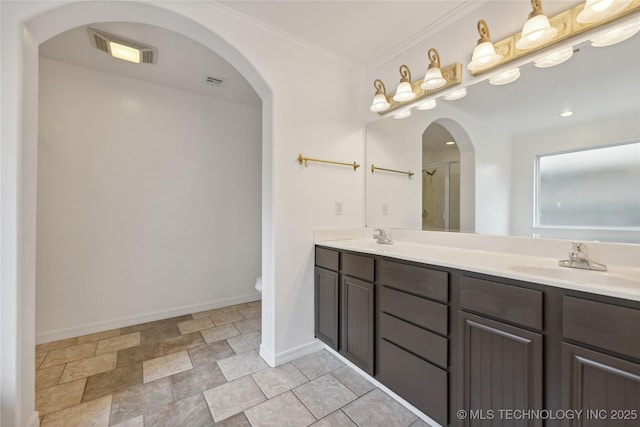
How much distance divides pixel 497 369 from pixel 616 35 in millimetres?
1621

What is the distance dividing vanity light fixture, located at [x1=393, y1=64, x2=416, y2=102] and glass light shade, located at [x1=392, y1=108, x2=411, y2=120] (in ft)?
0.48

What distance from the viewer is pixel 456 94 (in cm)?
180

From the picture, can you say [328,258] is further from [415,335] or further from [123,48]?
[123,48]

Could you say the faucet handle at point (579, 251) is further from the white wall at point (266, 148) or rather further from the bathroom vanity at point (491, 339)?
the white wall at point (266, 148)

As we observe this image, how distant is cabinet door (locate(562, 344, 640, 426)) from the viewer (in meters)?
0.80

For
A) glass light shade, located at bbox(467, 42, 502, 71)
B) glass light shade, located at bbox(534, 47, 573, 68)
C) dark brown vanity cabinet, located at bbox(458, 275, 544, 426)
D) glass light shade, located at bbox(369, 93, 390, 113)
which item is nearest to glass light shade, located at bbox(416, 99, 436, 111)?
glass light shade, located at bbox(369, 93, 390, 113)

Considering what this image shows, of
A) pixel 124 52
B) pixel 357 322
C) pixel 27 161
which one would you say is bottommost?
pixel 357 322

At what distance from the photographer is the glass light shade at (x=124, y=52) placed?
6.90 feet

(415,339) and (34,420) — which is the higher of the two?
(415,339)

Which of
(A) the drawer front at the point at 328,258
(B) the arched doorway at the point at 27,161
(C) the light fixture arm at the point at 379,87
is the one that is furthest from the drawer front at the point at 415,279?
(B) the arched doorway at the point at 27,161

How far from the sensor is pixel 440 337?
4.24 ft

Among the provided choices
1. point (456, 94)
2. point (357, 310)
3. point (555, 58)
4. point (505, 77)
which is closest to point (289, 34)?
point (456, 94)

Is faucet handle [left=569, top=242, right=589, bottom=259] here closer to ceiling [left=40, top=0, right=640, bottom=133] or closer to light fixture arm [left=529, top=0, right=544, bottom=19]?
ceiling [left=40, top=0, right=640, bottom=133]

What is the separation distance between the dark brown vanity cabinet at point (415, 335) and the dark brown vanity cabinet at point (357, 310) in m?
0.07
